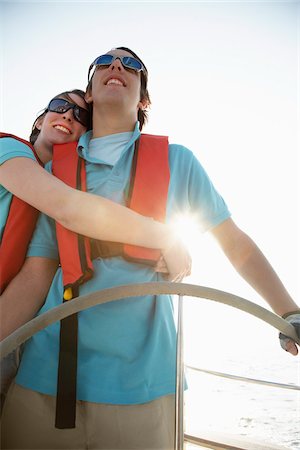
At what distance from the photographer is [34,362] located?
3.74 feet

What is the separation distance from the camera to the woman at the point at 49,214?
1136mm

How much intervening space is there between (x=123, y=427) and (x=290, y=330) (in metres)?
0.51

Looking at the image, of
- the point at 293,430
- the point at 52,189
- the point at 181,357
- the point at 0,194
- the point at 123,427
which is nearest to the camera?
the point at 181,357

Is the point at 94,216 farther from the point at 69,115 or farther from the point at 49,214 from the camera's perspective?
the point at 69,115

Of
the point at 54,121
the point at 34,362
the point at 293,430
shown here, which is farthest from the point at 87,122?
the point at 293,430

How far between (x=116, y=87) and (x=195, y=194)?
1.59 feet

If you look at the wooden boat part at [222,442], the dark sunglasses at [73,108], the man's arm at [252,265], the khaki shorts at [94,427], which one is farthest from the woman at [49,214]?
the wooden boat part at [222,442]

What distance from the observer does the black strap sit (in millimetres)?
1038

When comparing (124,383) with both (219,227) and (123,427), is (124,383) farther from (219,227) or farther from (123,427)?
(219,227)

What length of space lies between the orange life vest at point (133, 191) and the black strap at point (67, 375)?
0.09 meters

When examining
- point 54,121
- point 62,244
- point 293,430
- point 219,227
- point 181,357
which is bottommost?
point 293,430

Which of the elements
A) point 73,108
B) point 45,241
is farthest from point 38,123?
point 45,241

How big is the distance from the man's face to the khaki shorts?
0.98 meters

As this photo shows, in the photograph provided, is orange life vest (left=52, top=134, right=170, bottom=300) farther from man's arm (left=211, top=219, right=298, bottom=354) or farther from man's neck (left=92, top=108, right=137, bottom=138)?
man's arm (left=211, top=219, right=298, bottom=354)
